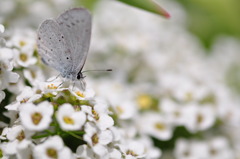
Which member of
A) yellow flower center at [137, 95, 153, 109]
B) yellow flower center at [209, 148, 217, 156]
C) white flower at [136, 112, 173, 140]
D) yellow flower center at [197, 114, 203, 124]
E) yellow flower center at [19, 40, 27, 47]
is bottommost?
yellow flower center at [209, 148, 217, 156]

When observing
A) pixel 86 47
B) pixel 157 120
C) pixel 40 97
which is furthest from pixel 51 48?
pixel 157 120

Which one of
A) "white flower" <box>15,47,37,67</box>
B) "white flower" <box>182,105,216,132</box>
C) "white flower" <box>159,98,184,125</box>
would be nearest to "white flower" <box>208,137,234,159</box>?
"white flower" <box>182,105,216,132</box>

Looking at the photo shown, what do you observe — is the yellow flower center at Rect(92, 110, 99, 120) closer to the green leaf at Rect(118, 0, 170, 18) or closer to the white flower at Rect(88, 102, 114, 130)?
the white flower at Rect(88, 102, 114, 130)

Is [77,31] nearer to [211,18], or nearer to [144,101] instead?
[144,101]

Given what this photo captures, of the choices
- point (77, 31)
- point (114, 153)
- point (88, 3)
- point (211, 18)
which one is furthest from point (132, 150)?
point (211, 18)

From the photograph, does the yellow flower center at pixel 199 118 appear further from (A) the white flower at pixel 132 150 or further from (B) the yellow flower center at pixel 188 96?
(A) the white flower at pixel 132 150

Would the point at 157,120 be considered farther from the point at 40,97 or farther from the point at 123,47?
the point at 40,97

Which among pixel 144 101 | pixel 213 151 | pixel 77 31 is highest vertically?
pixel 77 31
